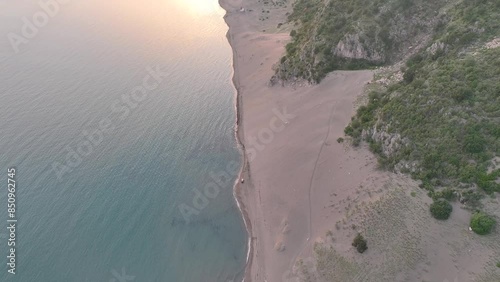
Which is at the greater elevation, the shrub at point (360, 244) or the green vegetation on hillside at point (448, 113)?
the green vegetation on hillside at point (448, 113)

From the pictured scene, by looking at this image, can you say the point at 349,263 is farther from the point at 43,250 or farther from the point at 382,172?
the point at 43,250

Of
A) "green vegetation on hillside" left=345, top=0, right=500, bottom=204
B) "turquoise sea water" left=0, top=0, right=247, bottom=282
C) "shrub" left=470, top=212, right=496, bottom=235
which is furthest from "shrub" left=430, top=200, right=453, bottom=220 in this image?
"turquoise sea water" left=0, top=0, right=247, bottom=282

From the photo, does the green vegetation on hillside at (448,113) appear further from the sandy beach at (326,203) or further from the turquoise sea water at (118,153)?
the turquoise sea water at (118,153)

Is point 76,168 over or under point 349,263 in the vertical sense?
over

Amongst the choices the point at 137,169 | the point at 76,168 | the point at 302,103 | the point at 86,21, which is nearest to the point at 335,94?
the point at 302,103
